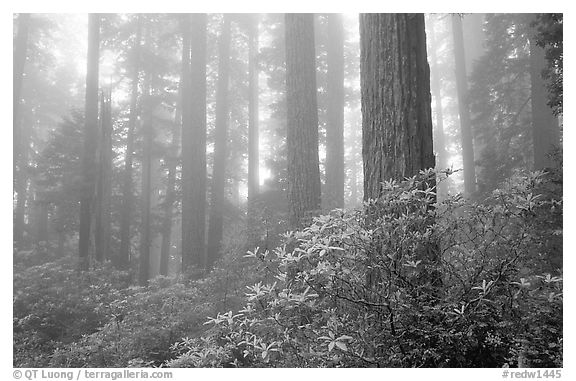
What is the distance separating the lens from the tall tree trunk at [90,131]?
12.7 metres

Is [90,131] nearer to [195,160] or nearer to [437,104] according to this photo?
[195,160]

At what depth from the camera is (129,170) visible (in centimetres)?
1855

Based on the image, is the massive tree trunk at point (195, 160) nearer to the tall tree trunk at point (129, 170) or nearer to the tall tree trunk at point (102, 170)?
the tall tree trunk at point (102, 170)

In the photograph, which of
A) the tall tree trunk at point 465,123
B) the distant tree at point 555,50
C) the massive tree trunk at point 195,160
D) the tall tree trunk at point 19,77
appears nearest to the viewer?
the distant tree at point 555,50

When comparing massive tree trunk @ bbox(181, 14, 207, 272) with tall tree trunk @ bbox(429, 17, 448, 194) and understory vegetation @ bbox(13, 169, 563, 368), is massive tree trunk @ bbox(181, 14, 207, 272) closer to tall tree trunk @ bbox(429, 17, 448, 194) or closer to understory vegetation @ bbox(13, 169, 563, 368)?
understory vegetation @ bbox(13, 169, 563, 368)

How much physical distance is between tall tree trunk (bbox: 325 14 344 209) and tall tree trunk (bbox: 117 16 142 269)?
28.4 feet

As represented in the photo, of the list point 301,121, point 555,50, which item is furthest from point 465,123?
point 301,121

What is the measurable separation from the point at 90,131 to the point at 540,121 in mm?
13190

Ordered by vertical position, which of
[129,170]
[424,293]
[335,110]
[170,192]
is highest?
[335,110]

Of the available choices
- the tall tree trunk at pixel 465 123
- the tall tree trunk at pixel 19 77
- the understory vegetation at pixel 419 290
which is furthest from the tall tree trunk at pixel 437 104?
the understory vegetation at pixel 419 290

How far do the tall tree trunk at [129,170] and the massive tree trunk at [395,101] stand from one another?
14.5 metres

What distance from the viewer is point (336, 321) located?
9.16 ft
